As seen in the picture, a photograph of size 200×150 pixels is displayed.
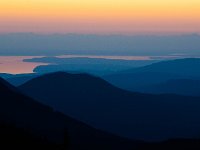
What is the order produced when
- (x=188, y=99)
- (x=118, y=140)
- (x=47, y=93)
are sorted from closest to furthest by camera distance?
(x=118, y=140)
(x=47, y=93)
(x=188, y=99)

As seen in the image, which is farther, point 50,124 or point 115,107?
point 115,107

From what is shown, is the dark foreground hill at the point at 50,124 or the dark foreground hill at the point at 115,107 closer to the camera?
the dark foreground hill at the point at 50,124

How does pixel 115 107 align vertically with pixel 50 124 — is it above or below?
below

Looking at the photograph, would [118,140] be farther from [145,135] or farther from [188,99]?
[188,99]

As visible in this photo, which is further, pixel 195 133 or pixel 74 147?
pixel 195 133

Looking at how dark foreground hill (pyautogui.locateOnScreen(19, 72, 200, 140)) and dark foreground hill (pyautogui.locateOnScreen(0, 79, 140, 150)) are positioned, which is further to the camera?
dark foreground hill (pyautogui.locateOnScreen(19, 72, 200, 140))

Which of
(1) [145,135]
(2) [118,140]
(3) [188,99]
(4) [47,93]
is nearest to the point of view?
(2) [118,140]

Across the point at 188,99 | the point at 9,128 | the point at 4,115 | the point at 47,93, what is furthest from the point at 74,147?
the point at 188,99

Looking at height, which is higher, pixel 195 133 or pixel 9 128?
pixel 9 128
